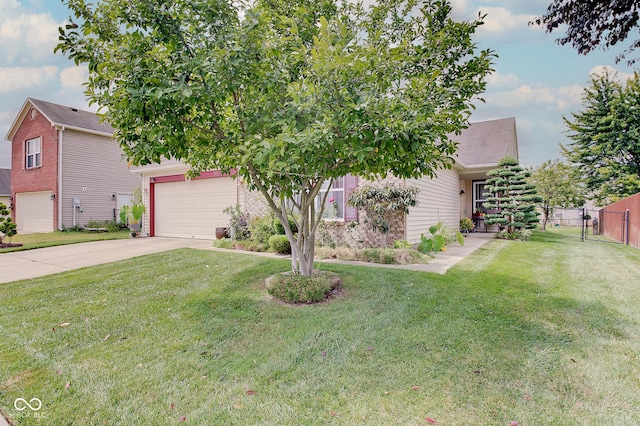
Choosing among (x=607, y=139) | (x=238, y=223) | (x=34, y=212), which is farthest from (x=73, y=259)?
(x=607, y=139)

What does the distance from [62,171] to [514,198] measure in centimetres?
2021

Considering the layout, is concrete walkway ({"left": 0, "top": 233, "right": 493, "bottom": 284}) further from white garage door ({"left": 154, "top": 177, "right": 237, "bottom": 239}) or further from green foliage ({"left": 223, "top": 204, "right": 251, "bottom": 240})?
white garage door ({"left": 154, "top": 177, "right": 237, "bottom": 239})

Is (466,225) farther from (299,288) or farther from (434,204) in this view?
(299,288)

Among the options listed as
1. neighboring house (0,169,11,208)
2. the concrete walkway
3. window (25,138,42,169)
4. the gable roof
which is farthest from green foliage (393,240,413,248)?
neighboring house (0,169,11,208)

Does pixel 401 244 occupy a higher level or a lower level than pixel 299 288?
higher

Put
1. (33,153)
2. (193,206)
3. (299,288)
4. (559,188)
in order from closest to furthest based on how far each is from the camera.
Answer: (299,288) → (193,206) → (33,153) → (559,188)

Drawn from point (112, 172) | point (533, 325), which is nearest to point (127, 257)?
point (533, 325)

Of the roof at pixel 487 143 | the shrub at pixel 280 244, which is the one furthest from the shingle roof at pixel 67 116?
the roof at pixel 487 143

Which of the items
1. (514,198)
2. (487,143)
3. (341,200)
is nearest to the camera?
(341,200)

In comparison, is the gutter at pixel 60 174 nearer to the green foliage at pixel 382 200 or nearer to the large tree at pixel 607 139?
the green foliage at pixel 382 200

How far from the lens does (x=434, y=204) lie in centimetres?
1060

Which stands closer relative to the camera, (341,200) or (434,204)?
(341,200)

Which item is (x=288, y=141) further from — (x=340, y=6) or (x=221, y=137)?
(x=340, y=6)

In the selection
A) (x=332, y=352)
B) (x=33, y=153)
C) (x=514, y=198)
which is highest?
(x=33, y=153)
